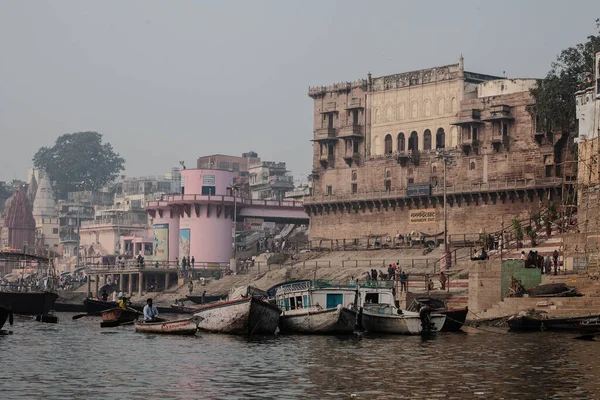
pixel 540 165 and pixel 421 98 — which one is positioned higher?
→ pixel 421 98

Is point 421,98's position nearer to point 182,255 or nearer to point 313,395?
point 182,255

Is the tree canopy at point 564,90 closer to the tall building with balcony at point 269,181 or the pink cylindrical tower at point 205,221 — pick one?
the pink cylindrical tower at point 205,221

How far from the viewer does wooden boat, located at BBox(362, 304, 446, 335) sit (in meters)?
46.4

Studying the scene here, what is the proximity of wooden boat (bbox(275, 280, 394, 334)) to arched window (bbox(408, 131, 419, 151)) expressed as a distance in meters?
42.6

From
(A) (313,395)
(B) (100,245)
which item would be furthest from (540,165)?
(B) (100,245)

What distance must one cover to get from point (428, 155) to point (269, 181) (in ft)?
148

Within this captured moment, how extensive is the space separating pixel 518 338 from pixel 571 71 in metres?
40.5

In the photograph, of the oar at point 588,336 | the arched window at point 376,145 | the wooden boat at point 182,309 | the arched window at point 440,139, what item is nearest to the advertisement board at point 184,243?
the arched window at point 376,145

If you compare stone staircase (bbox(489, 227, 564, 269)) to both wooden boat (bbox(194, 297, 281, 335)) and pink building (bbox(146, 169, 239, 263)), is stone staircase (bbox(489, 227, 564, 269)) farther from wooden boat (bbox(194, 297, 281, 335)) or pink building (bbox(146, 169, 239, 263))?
pink building (bbox(146, 169, 239, 263))

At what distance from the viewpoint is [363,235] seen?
308 feet

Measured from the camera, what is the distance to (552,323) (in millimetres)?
46094

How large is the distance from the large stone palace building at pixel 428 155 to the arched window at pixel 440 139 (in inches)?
3.7

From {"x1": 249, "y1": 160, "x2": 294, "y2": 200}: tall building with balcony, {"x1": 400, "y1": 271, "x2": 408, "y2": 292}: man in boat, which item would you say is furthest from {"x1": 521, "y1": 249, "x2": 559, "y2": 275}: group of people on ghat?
{"x1": 249, "y1": 160, "x2": 294, "y2": 200}: tall building with balcony

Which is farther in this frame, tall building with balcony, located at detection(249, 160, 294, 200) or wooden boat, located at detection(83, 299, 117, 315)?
tall building with balcony, located at detection(249, 160, 294, 200)
